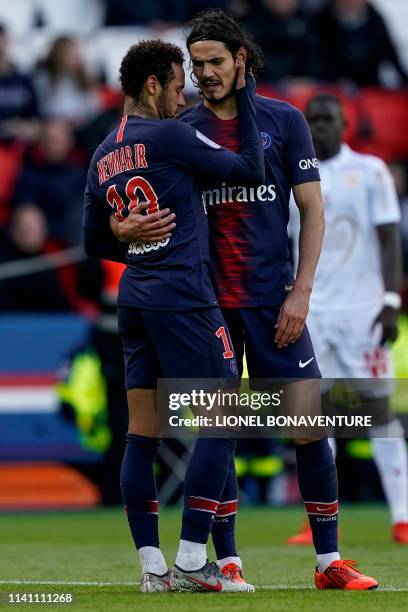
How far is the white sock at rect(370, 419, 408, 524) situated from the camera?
332 inches

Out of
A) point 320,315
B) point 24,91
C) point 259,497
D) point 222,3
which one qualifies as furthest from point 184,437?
point 222,3

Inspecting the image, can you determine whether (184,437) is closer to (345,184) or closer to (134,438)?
(345,184)

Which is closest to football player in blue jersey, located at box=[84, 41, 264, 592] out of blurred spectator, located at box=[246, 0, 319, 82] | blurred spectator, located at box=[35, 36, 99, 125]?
blurred spectator, located at box=[35, 36, 99, 125]

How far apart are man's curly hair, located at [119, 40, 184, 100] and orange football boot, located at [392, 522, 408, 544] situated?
3685 millimetres

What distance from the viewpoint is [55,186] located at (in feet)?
42.7

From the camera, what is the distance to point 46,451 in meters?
11.1

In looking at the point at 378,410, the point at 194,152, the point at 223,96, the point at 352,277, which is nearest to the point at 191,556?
the point at 194,152

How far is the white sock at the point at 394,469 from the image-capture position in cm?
845

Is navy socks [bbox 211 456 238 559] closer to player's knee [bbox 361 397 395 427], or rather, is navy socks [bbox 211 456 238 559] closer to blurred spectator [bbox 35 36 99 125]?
player's knee [bbox 361 397 395 427]

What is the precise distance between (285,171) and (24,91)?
8.23 meters

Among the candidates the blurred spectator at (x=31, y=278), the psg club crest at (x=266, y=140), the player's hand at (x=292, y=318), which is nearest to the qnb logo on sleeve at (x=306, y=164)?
the psg club crest at (x=266, y=140)

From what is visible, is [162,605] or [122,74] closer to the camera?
[162,605]

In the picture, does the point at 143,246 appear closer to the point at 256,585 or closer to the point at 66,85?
the point at 256,585

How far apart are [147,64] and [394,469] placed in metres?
3.77
